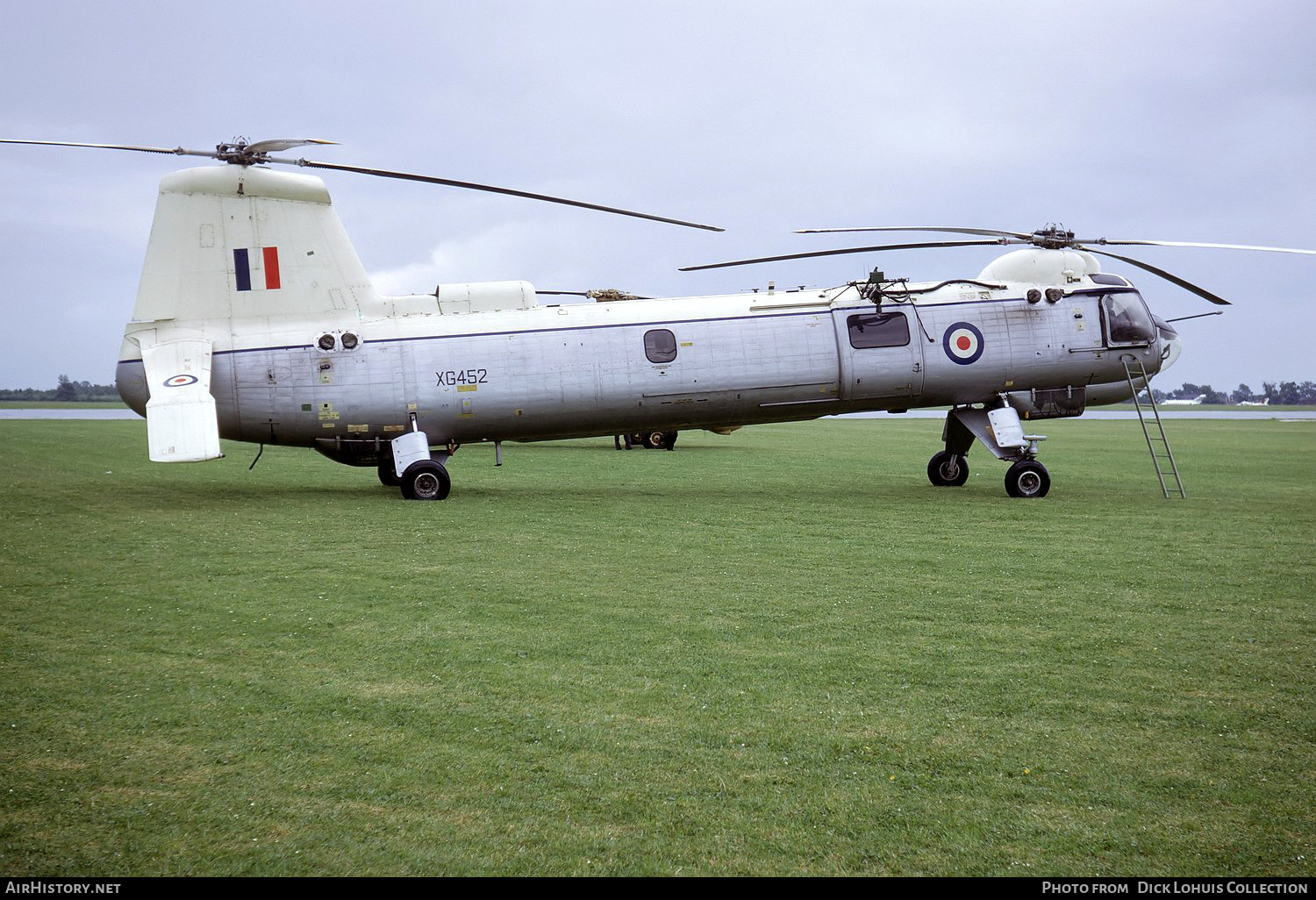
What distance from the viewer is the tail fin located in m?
14.9

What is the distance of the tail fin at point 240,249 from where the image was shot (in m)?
14.9

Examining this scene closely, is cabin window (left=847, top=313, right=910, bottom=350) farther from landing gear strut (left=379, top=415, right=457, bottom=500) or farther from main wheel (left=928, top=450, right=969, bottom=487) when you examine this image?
landing gear strut (left=379, top=415, right=457, bottom=500)

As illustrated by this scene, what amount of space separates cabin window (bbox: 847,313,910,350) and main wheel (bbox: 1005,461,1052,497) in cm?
271

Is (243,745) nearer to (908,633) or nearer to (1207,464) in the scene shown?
(908,633)

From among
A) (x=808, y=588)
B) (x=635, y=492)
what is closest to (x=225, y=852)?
(x=808, y=588)

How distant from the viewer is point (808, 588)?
8.28 m

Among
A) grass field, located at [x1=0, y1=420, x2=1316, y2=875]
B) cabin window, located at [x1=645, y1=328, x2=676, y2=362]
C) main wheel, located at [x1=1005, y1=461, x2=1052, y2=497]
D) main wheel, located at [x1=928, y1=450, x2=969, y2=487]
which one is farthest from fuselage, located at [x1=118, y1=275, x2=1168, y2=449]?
grass field, located at [x1=0, y1=420, x2=1316, y2=875]

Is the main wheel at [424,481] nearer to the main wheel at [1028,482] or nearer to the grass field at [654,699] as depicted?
the grass field at [654,699]

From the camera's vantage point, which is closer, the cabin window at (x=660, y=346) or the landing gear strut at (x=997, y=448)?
the landing gear strut at (x=997, y=448)

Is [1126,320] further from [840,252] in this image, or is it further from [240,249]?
[240,249]

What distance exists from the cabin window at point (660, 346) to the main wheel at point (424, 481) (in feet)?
12.3

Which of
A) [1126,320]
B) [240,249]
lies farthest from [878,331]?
[240,249]

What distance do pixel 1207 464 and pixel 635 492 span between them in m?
14.1

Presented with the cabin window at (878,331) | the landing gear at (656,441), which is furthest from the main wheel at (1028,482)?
the landing gear at (656,441)
